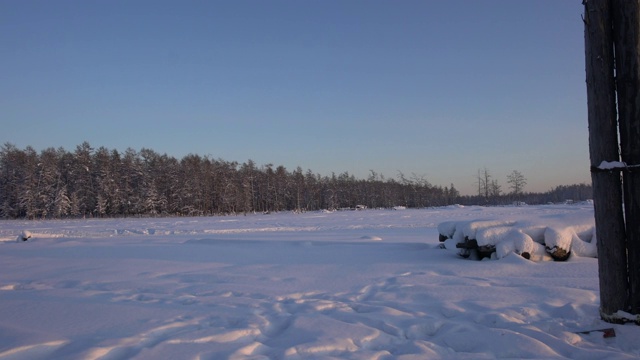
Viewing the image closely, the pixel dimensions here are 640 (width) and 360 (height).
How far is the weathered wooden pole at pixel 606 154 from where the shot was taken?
Answer: 3621mm

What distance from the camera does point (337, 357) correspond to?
3.25 meters

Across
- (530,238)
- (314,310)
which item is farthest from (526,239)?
(314,310)

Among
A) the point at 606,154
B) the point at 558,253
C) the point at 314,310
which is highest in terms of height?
the point at 606,154

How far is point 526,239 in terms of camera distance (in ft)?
27.7

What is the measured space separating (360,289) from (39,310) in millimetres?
4383

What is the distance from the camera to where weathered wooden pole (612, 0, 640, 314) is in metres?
3.51

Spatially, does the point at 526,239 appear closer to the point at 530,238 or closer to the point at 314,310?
the point at 530,238

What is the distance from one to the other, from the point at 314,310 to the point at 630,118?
A: 152 inches

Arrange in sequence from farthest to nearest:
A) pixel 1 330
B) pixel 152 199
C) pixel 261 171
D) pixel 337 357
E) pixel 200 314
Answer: pixel 261 171 → pixel 152 199 → pixel 200 314 → pixel 1 330 → pixel 337 357

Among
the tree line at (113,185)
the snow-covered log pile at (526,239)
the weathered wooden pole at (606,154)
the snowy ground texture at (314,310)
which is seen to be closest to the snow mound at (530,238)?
the snow-covered log pile at (526,239)

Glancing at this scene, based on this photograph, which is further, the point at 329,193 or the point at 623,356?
the point at 329,193

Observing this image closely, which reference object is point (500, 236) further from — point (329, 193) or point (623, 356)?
point (329, 193)

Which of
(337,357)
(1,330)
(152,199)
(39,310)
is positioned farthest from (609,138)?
(152,199)

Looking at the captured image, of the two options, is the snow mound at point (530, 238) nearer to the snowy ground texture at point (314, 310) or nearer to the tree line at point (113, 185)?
the snowy ground texture at point (314, 310)
